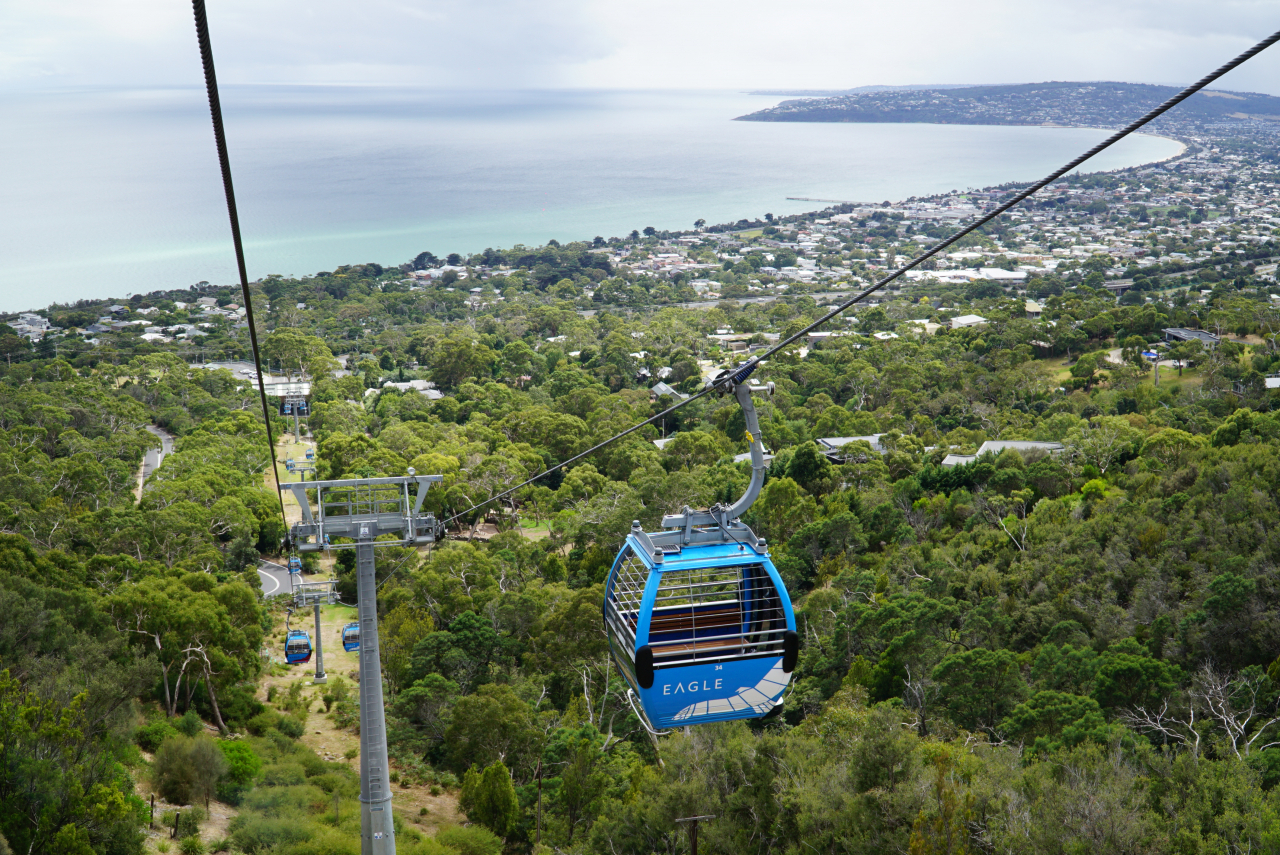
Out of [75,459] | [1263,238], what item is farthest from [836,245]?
[75,459]

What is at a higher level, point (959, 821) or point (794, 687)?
point (959, 821)

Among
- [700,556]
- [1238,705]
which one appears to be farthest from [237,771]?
[1238,705]

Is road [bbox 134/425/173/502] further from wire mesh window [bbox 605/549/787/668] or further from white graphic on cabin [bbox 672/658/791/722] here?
white graphic on cabin [bbox 672/658/791/722]

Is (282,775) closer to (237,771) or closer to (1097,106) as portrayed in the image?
(237,771)

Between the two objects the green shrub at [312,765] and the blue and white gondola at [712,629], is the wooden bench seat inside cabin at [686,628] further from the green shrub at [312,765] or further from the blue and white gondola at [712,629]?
the green shrub at [312,765]

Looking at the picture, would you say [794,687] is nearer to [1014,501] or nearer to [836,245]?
[1014,501]

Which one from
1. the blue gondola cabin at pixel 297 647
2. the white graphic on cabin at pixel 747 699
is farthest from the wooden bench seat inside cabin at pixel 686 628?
the blue gondola cabin at pixel 297 647
